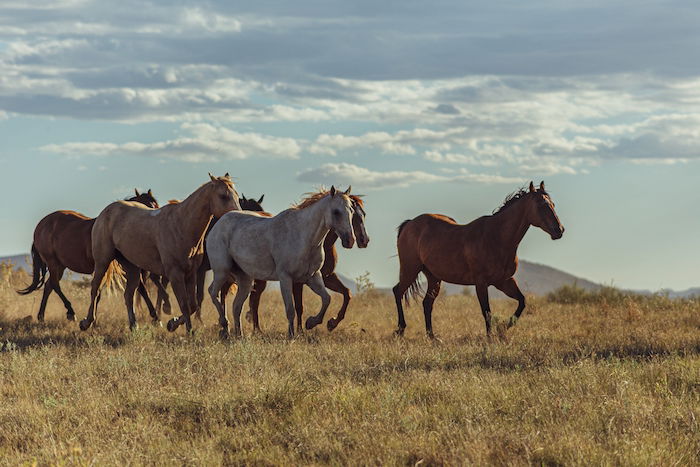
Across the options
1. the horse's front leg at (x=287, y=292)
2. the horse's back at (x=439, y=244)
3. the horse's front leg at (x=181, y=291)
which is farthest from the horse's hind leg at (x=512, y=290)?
the horse's front leg at (x=181, y=291)

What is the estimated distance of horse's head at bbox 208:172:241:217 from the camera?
505 inches

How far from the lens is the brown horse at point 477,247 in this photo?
12695 millimetres

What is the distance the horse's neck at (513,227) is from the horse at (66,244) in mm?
6579

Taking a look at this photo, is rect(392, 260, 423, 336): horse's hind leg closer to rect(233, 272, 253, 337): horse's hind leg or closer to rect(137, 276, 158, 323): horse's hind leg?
rect(233, 272, 253, 337): horse's hind leg

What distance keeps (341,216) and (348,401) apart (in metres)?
4.25

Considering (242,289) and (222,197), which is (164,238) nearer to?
(222,197)

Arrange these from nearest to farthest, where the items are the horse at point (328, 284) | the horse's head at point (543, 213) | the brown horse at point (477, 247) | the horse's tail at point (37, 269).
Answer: the horse's head at point (543, 213), the brown horse at point (477, 247), the horse at point (328, 284), the horse's tail at point (37, 269)

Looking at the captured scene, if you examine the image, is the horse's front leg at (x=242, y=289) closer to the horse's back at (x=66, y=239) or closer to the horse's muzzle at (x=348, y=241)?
the horse's muzzle at (x=348, y=241)

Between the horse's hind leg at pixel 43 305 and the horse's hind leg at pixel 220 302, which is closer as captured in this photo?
the horse's hind leg at pixel 220 302

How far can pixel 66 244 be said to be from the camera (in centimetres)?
1563

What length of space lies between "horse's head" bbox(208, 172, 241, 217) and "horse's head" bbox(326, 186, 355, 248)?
6.14 ft

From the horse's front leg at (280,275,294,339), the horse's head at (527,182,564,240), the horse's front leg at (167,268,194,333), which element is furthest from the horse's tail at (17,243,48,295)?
the horse's head at (527,182,564,240)

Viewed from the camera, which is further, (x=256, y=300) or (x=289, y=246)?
(x=256, y=300)

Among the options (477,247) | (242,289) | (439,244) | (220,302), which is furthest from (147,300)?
(477,247)
